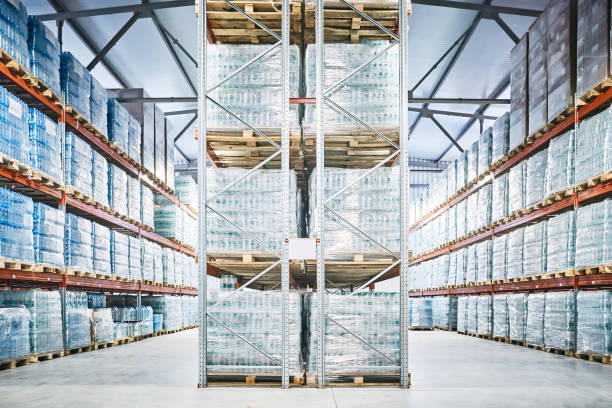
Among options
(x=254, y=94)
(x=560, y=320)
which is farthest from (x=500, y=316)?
Result: (x=254, y=94)

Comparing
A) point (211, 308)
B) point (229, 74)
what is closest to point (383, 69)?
point (229, 74)

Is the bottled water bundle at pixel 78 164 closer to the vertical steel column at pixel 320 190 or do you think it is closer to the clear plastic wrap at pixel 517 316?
the vertical steel column at pixel 320 190

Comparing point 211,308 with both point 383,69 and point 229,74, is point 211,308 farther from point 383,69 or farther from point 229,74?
point 383,69

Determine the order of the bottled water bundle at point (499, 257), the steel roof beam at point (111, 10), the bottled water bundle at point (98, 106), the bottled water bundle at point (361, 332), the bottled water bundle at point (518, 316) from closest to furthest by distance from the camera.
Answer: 1. the bottled water bundle at point (361, 332)
2. the bottled water bundle at point (98, 106)
3. the bottled water bundle at point (518, 316)
4. the bottled water bundle at point (499, 257)
5. the steel roof beam at point (111, 10)

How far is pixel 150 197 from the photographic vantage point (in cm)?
1298

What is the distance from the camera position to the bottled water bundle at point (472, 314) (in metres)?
12.9

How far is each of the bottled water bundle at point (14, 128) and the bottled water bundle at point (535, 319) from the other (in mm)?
7965

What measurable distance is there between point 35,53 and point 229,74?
324 cm

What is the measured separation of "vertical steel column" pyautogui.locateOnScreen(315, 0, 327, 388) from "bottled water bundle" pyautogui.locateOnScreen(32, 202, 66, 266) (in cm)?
430

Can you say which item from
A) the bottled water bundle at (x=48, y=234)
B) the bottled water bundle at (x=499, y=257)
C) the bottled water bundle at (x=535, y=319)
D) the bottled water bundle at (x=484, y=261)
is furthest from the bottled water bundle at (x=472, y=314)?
the bottled water bundle at (x=48, y=234)

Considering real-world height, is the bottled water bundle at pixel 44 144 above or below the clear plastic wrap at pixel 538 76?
below

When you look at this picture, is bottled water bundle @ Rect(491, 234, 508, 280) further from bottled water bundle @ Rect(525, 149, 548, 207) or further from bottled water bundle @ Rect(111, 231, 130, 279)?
bottled water bundle @ Rect(111, 231, 130, 279)

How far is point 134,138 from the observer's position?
11766 millimetres

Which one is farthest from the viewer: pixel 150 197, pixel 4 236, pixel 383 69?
pixel 150 197
